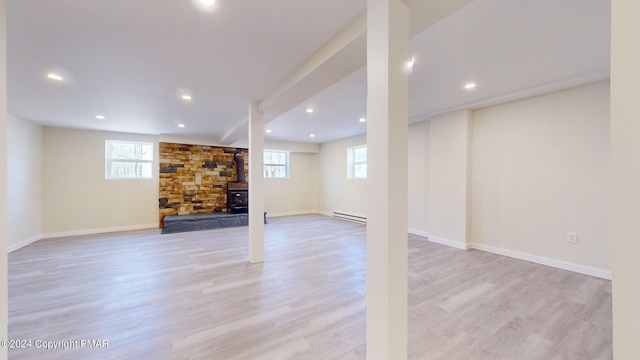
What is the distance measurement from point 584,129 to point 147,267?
6108 millimetres

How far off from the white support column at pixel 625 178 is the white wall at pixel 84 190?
302 inches

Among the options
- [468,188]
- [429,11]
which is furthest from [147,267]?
[468,188]

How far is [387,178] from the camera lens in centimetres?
124

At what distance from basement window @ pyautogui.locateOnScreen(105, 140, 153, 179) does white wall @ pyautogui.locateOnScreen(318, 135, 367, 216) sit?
4.91 metres

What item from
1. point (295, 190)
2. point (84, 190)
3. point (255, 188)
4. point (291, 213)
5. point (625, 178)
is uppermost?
point (625, 178)

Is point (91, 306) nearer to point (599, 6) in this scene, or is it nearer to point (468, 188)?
point (599, 6)

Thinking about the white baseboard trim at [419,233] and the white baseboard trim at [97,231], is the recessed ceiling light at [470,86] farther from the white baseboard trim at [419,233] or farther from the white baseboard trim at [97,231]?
the white baseboard trim at [97,231]

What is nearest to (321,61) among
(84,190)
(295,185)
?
(295,185)

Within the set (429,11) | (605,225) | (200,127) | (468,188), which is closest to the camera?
(429,11)

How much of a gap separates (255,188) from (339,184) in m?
4.37

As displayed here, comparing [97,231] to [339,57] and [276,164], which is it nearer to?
[276,164]

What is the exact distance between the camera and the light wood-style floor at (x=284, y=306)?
184cm

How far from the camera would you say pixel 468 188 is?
4285 millimetres

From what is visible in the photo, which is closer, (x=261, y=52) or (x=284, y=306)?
(x=261, y=52)
